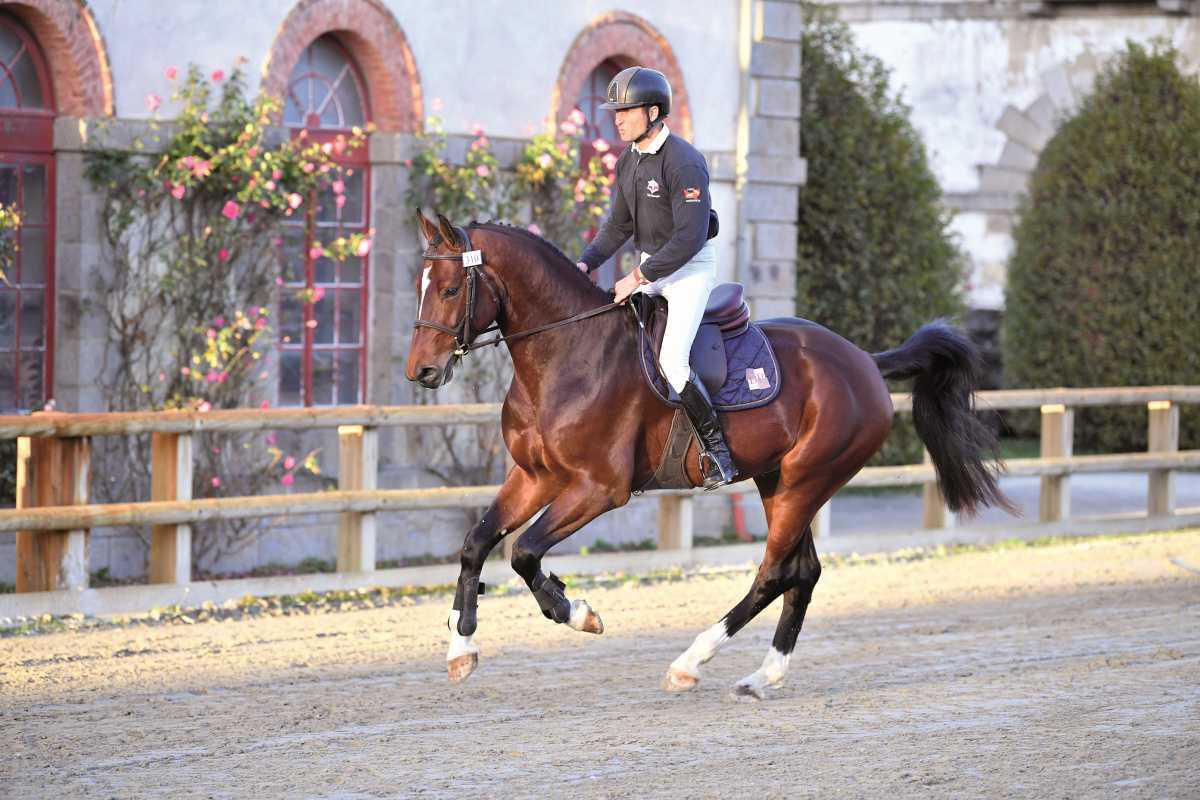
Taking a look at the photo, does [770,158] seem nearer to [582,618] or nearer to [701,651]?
[701,651]

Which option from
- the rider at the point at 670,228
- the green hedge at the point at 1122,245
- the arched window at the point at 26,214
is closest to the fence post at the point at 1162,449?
the green hedge at the point at 1122,245

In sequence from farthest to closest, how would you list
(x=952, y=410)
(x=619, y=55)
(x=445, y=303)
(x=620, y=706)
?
(x=619, y=55)
(x=952, y=410)
(x=620, y=706)
(x=445, y=303)

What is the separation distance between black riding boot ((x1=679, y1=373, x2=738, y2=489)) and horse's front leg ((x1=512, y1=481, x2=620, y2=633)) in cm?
46

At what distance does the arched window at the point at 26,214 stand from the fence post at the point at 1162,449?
802cm

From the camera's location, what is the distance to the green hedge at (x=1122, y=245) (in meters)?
18.8

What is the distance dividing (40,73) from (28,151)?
0.46 metres

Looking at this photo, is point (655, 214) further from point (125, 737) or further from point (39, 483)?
point (39, 483)

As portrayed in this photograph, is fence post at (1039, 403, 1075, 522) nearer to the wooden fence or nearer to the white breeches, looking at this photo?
the wooden fence

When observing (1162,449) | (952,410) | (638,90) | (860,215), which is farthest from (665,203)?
(860,215)

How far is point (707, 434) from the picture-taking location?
25.0 ft

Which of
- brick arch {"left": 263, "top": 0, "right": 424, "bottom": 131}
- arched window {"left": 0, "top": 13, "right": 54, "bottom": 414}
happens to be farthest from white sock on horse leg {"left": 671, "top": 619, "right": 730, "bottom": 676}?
brick arch {"left": 263, "top": 0, "right": 424, "bottom": 131}

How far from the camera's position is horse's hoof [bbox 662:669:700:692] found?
7.52 m

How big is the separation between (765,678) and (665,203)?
1999mm

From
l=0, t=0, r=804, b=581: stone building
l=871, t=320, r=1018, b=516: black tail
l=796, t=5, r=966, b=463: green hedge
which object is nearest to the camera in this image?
l=871, t=320, r=1018, b=516: black tail
